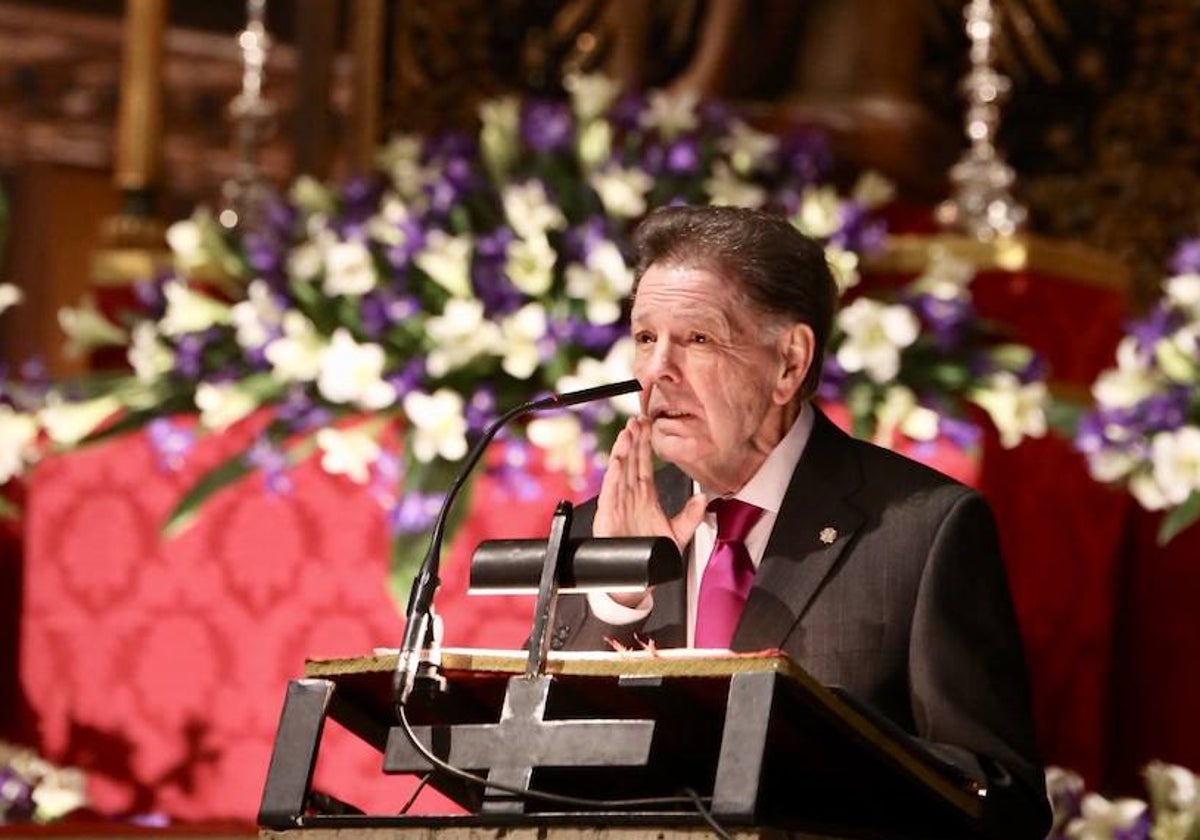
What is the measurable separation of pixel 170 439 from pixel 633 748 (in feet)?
8.34

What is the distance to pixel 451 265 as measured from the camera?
4.93m

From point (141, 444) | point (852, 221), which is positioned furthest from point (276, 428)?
point (852, 221)

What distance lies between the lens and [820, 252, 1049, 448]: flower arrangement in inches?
184

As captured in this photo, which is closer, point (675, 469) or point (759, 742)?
point (759, 742)

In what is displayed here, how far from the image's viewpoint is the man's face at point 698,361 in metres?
3.27

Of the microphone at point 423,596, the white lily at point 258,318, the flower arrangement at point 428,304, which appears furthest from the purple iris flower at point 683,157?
the microphone at point 423,596

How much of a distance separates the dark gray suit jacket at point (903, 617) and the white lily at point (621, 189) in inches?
67.6

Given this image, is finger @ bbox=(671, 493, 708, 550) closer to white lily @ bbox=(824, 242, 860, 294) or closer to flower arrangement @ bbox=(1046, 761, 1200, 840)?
flower arrangement @ bbox=(1046, 761, 1200, 840)

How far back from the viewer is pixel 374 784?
4875mm

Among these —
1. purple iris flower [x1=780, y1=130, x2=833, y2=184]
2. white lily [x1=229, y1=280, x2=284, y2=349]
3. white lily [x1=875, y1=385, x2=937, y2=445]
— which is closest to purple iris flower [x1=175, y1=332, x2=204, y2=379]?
white lily [x1=229, y1=280, x2=284, y2=349]

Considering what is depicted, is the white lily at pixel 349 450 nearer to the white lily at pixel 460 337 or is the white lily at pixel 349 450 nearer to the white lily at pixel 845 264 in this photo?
the white lily at pixel 460 337

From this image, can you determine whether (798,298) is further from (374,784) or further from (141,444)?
(141,444)

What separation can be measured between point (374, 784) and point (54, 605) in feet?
2.77

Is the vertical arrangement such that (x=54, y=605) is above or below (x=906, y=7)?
below
